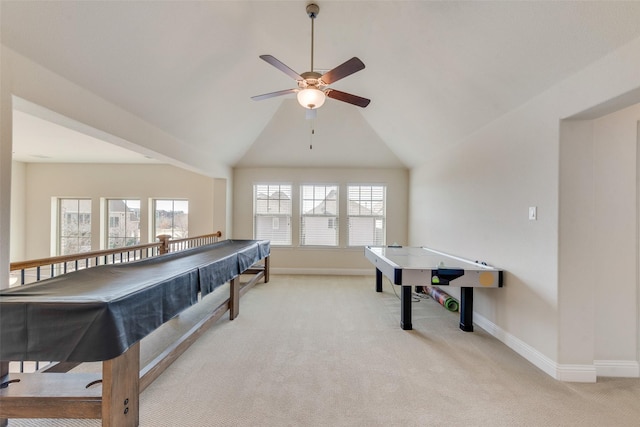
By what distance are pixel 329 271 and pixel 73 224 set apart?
6.15 meters

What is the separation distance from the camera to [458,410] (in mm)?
1864

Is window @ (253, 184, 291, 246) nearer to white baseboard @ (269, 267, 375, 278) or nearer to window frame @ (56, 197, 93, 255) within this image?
white baseboard @ (269, 267, 375, 278)

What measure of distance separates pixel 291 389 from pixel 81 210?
7.08m

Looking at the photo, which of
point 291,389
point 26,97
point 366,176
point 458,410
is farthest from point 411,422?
point 366,176

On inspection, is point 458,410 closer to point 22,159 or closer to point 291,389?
point 291,389

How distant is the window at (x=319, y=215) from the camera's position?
6176 mm

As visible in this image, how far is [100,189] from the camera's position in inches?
248

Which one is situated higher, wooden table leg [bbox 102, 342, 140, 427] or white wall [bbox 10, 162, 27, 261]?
white wall [bbox 10, 162, 27, 261]

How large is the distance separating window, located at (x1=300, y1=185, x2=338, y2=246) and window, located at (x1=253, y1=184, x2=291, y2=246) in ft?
1.15

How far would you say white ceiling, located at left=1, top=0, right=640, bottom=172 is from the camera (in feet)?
6.05

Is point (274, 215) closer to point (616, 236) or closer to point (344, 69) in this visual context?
point (344, 69)

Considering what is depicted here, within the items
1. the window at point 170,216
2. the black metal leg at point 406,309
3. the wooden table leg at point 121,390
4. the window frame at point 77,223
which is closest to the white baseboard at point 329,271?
the window at point 170,216

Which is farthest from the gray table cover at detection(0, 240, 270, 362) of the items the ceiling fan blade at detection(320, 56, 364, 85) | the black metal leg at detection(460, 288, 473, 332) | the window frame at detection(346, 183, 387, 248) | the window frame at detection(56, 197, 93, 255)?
the window frame at detection(56, 197, 93, 255)

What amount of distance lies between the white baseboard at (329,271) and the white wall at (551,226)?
3003mm
